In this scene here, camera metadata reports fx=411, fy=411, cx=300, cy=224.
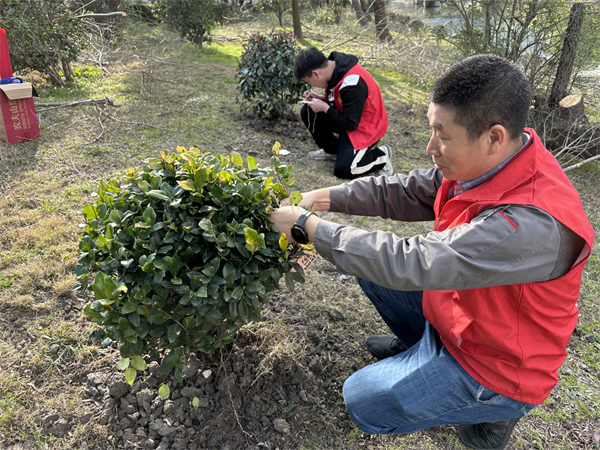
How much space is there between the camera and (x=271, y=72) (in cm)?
534

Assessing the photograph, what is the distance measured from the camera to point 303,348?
239 cm

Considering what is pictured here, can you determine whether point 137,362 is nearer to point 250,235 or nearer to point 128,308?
point 128,308

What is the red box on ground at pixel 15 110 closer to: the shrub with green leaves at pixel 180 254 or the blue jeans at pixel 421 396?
the shrub with green leaves at pixel 180 254

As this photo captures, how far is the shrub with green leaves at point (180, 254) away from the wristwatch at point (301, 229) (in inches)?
3.1

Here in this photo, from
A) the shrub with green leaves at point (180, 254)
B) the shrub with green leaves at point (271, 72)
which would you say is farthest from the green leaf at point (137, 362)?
the shrub with green leaves at point (271, 72)

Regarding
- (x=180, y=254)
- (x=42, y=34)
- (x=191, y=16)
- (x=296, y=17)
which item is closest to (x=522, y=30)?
(x=180, y=254)

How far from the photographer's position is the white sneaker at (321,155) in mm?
5098

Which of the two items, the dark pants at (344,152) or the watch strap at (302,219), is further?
the dark pants at (344,152)

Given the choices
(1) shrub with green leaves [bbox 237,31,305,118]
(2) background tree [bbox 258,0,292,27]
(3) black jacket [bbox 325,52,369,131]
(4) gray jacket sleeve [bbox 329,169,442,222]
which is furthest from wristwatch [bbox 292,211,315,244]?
(2) background tree [bbox 258,0,292,27]

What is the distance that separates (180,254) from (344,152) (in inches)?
133

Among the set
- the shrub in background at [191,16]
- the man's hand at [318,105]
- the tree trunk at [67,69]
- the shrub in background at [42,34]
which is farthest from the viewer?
the shrub in background at [191,16]

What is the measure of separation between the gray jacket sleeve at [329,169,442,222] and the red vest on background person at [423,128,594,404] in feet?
1.54

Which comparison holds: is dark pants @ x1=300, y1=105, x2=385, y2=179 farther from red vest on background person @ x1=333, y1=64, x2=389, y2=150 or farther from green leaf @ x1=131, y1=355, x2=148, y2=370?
green leaf @ x1=131, y1=355, x2=148, y2=370

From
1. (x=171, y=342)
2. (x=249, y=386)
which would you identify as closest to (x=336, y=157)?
(x=249, y=386)
